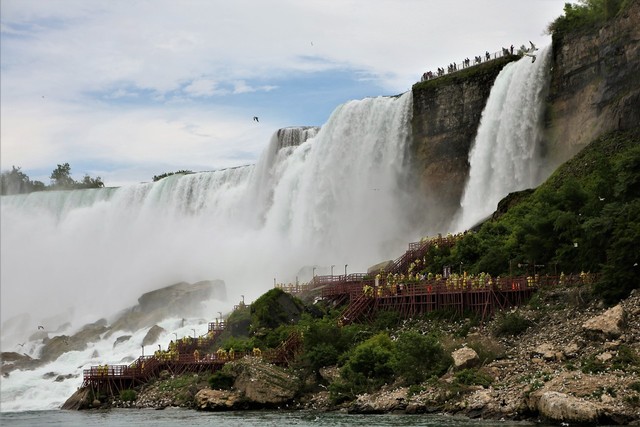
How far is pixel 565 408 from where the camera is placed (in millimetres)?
39531

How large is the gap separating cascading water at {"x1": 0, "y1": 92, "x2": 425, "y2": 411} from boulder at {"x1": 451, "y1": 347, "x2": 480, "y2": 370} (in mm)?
25089

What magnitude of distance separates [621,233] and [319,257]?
39.7m

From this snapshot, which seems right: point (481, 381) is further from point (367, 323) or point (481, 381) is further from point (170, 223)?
point (170, 223)

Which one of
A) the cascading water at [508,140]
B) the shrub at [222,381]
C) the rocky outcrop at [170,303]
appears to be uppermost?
the cascading water at [508,140]

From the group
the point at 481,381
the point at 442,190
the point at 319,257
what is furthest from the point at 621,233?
the point at 319,257

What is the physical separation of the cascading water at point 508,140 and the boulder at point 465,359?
1017 inches

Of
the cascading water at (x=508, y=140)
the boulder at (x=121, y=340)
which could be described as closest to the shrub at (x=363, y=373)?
the cascading water at (x=508, y=140)

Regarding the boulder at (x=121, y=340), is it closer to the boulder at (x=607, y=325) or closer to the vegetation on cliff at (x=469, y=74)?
the vegetation on cliff at (x=469, y=74)

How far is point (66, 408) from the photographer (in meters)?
61.8

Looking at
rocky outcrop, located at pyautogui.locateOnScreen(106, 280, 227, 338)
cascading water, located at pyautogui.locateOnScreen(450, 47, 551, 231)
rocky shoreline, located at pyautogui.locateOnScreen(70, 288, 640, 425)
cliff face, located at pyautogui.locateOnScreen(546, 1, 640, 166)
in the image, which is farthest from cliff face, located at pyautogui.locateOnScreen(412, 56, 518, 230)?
rocky shoreline, located at pyautogui.locateOnScreen(70, 288, 640, 425)

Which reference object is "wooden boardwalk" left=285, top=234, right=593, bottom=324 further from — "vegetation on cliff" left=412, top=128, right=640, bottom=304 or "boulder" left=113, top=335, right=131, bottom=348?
"boulder" left=113, top=335, right=131, bottom=348

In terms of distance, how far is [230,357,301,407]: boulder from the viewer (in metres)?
52.7

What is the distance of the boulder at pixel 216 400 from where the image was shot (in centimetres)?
5338

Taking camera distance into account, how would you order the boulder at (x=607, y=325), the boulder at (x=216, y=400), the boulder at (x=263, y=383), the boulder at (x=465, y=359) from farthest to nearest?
the boulder at (x=216, y=400) < the boulder at (x=263, y=383) < the boulder at (x=465, y=359) < the boulder at (x=607, y=325)
